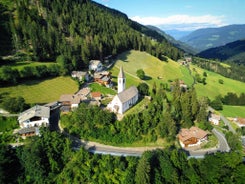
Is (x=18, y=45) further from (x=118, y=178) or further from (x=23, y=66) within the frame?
(x=118, y=178)

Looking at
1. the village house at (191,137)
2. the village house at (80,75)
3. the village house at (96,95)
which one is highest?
the village house at (80,75)

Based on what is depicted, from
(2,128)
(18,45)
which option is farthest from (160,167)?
(18,45)

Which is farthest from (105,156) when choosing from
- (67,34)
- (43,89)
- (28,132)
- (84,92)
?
(67,34)

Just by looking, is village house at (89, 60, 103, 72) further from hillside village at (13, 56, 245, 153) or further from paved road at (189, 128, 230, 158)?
paved road at (189, 128, 230, 158)

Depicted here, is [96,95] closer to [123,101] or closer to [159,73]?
[123,101]

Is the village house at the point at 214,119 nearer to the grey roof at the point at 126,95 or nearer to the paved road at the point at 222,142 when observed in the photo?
the paved road at the point at 222,142

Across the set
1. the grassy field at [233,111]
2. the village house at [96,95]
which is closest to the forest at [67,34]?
the village house at [96,95]
